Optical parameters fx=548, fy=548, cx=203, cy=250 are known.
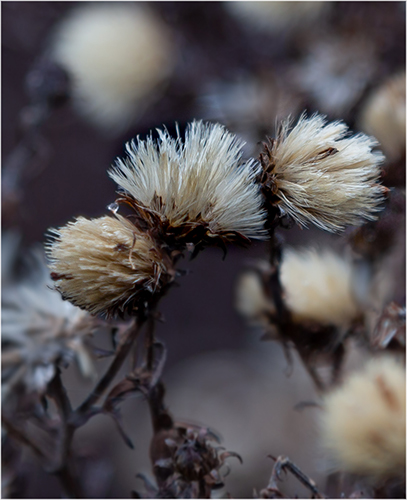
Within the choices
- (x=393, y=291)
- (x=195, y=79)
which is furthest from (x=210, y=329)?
(x=393, y=291)

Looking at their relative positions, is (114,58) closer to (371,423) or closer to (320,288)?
(320,288)

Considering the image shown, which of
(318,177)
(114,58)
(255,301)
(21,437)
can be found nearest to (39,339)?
(21,437)

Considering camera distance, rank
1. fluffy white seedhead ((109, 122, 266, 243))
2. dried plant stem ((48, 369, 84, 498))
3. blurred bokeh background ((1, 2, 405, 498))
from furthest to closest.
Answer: blurred bokeh background ((1, 2, 405, 498))
dried plant stem ((48, 369, 84, 498))
fluffy white seedhead ((109, 122, 266, 243))

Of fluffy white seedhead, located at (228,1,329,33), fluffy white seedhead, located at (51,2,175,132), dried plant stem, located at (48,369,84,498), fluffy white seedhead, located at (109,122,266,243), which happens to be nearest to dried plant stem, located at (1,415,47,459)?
dried plant stem, located at (48,369,84,498)

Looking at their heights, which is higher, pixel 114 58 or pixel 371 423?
pixel 114 58

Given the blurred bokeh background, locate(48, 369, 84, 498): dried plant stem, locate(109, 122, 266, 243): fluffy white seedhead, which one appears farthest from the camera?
the blurred bokeh background

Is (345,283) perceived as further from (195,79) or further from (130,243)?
(195,79)

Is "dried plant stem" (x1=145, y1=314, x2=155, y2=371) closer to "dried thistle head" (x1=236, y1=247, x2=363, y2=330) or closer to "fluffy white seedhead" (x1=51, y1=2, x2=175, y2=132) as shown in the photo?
"dried thistle head" (x1=236, y1=247, x2=363, y2=330)
